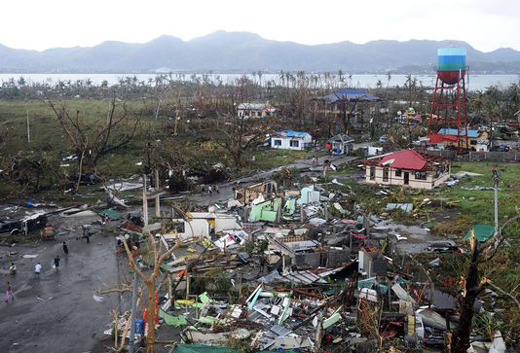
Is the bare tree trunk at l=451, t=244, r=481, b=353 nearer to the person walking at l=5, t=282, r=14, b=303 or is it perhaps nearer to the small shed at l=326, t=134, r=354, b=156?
the person walking at l=5, t=282, r=14, b=303

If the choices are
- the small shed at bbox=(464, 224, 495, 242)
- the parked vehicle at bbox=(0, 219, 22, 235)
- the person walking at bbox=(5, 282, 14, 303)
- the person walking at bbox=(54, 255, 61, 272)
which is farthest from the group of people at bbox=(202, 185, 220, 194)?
the small shed at bbox=(464, 224, 495, 242)

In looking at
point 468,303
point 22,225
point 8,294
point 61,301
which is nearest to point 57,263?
point 8,294

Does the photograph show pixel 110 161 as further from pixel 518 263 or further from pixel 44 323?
pixel 518 263

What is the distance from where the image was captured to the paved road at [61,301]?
12166mm

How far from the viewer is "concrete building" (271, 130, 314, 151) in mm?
40125

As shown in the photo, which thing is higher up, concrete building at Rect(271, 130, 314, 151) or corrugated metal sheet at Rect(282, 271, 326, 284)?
concrete building at Rect(271, 130, 314, 151)

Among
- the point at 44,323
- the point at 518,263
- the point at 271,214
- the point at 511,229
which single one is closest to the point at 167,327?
the point at 44,323

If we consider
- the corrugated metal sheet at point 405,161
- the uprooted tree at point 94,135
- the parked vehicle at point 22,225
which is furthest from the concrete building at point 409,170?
the parked vehicle at point 22,225

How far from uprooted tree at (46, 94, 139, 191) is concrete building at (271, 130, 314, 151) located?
10.8m

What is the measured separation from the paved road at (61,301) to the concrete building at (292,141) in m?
22.6

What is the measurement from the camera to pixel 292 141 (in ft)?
132

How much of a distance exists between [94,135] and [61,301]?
96.5 feet

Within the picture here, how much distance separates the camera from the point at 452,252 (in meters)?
16.4

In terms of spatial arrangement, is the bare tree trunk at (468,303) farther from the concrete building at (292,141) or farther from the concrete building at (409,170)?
the concrete building at (292,141)
